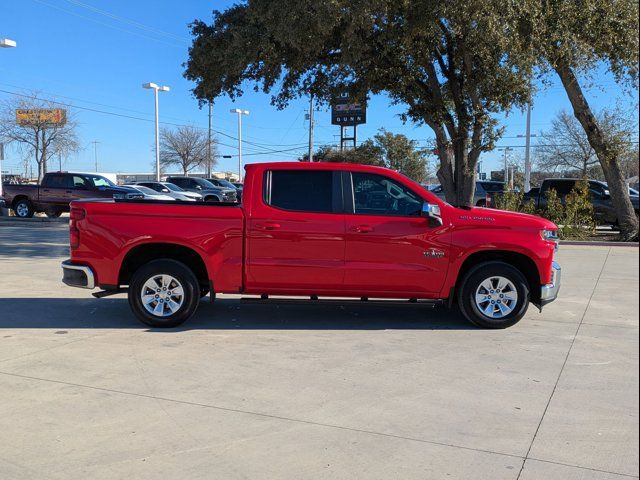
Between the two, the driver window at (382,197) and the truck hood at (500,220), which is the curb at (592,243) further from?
the driver window at (382,197)

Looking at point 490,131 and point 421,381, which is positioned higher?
point 490,131

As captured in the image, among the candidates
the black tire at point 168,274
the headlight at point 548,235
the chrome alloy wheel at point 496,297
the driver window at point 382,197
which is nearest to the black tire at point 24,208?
the black tire at point 168,274

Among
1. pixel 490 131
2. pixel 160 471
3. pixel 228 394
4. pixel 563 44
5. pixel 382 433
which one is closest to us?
pixel 160 471

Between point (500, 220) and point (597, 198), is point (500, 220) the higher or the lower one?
the lower one

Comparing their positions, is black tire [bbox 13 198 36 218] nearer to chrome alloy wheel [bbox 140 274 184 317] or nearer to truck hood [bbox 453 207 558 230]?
chrome alloy wheel [bbox 140 274 184 317]

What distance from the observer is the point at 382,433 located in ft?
13.0

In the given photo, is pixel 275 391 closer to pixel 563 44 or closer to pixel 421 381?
pixel 421 381

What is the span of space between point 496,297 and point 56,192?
2045 cm

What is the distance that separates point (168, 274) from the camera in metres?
6.64

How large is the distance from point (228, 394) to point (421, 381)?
167cm

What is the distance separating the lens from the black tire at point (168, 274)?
6.63 meters

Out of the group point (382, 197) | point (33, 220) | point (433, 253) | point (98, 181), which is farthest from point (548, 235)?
point (33, 220)

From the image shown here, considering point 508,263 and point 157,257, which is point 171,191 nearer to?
point 157,257

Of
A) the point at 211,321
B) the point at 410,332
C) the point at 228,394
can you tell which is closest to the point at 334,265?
the point at 410,332
